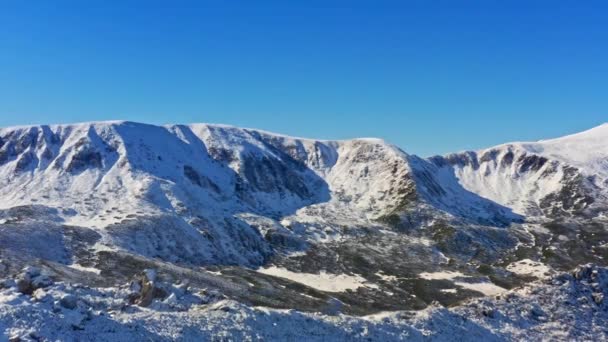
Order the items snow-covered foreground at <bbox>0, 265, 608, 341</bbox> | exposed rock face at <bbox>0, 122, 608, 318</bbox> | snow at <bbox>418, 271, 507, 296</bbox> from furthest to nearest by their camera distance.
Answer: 1. snow at <bbox>418, 271, 507, 296</bbox>
2. exposed rock face at <bbox>0, 122, 608, 318</bbox>
3. snow-covered foreground at <bbox>0, 265, 608, 341</bbox>

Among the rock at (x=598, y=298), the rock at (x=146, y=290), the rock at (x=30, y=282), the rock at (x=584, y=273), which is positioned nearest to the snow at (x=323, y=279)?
the rock at (x=584, y=273)

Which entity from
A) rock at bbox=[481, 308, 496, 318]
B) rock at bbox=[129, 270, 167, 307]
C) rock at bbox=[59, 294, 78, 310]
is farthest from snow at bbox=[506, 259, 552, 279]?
rock at bbox=[59, 294, 78, 310]

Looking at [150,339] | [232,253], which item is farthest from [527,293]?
[232,253]

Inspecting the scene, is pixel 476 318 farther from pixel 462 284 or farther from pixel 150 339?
pixel 462 284

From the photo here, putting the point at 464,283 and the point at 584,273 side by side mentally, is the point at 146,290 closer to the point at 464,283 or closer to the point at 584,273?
the point at 584,273

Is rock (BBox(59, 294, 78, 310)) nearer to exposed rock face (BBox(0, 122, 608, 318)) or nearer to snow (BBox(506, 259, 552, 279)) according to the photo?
exposed rock face (BBox(0, 122, 608, 318))

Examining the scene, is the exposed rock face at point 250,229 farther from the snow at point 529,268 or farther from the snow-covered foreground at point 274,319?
the snow-covered foreground at point 274,319
